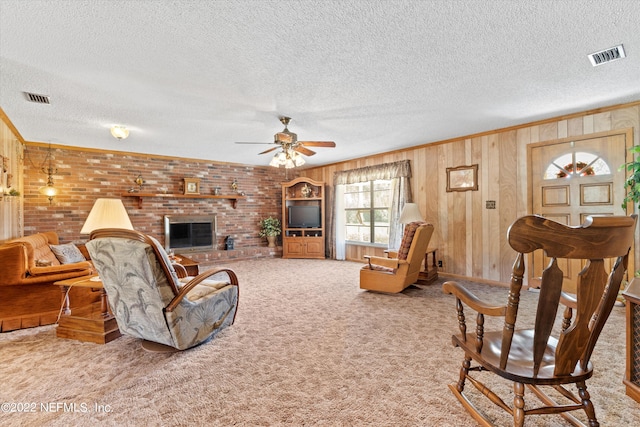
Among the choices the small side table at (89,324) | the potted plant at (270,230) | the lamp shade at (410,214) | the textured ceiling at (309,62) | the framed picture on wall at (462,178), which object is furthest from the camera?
the potted plant at (270,230)

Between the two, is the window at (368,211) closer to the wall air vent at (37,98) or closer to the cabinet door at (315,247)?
the cabinet door at (315,247)

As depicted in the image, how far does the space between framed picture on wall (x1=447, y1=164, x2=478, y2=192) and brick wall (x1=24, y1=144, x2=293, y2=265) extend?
4.37m

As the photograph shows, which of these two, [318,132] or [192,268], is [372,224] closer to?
[318,132]

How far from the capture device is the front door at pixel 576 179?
11.1ft

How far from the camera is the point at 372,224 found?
6.31 metres

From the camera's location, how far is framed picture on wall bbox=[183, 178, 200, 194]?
6.24 metres

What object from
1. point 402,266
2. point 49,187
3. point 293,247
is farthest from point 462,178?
point 49,187

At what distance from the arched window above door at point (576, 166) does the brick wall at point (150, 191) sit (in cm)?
570

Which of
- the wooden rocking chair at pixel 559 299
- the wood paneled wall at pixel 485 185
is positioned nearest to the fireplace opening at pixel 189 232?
the wood paneled wall at pixel 485 185

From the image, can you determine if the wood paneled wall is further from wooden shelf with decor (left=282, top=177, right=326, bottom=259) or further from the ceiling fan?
wooden shelf with decor (left=282, top=177, right=326, bottom=259)

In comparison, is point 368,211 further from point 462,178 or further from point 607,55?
point 607,55

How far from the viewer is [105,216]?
295 cm

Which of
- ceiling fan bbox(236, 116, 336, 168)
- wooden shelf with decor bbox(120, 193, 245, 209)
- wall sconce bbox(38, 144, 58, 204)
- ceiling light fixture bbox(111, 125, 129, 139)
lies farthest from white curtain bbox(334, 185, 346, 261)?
wall sconce bbox(38, 144, 58, 204)

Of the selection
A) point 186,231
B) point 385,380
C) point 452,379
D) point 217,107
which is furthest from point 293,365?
point 186,231
